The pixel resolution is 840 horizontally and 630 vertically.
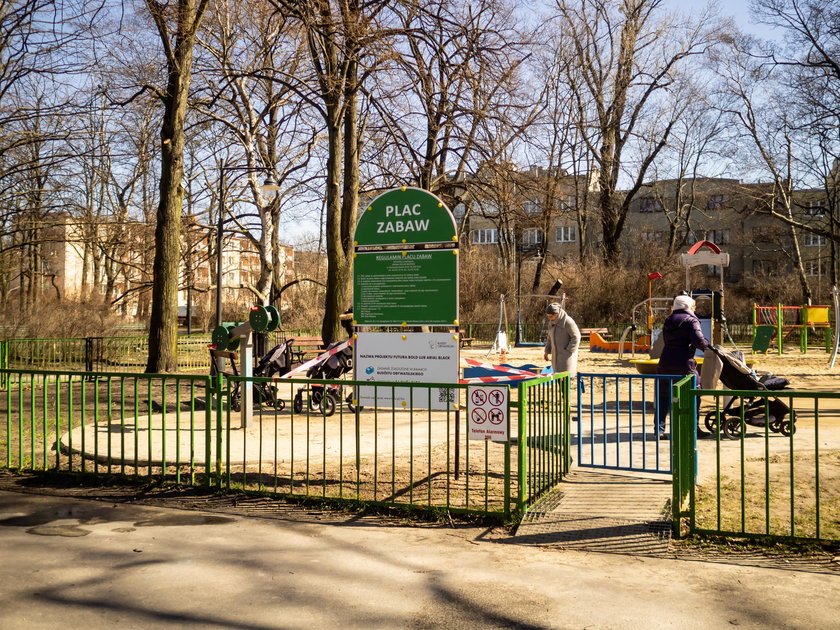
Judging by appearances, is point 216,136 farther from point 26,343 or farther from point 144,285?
point 26,343

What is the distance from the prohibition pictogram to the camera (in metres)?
6.58

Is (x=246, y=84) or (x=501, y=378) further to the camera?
(x=246, y=84)

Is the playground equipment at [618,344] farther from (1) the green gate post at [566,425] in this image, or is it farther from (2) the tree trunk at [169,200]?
(1) the green gate post at [566,425]

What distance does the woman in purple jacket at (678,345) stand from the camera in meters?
9.96

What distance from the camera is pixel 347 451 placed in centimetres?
930

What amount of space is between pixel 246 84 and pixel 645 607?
30388 millimetres

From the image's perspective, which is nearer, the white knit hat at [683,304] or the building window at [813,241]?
the white knit hat at [683,304]

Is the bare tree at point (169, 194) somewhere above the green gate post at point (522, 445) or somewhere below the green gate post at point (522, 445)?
above

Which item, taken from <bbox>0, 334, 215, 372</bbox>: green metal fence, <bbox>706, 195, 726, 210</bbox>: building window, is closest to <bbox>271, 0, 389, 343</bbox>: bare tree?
<bbox>0, 334, 215, 372</bbox>: green metal fence

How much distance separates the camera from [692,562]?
539 centimetres

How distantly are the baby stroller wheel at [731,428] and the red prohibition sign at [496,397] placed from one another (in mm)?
5326

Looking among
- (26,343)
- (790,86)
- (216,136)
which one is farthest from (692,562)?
(790,86)

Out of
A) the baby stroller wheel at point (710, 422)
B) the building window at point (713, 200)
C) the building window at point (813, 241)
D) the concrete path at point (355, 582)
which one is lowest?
the concrete path at point (355, 582)

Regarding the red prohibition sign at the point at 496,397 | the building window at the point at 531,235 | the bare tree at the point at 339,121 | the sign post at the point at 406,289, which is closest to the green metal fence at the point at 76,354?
the bare tree at the point at 339,121
